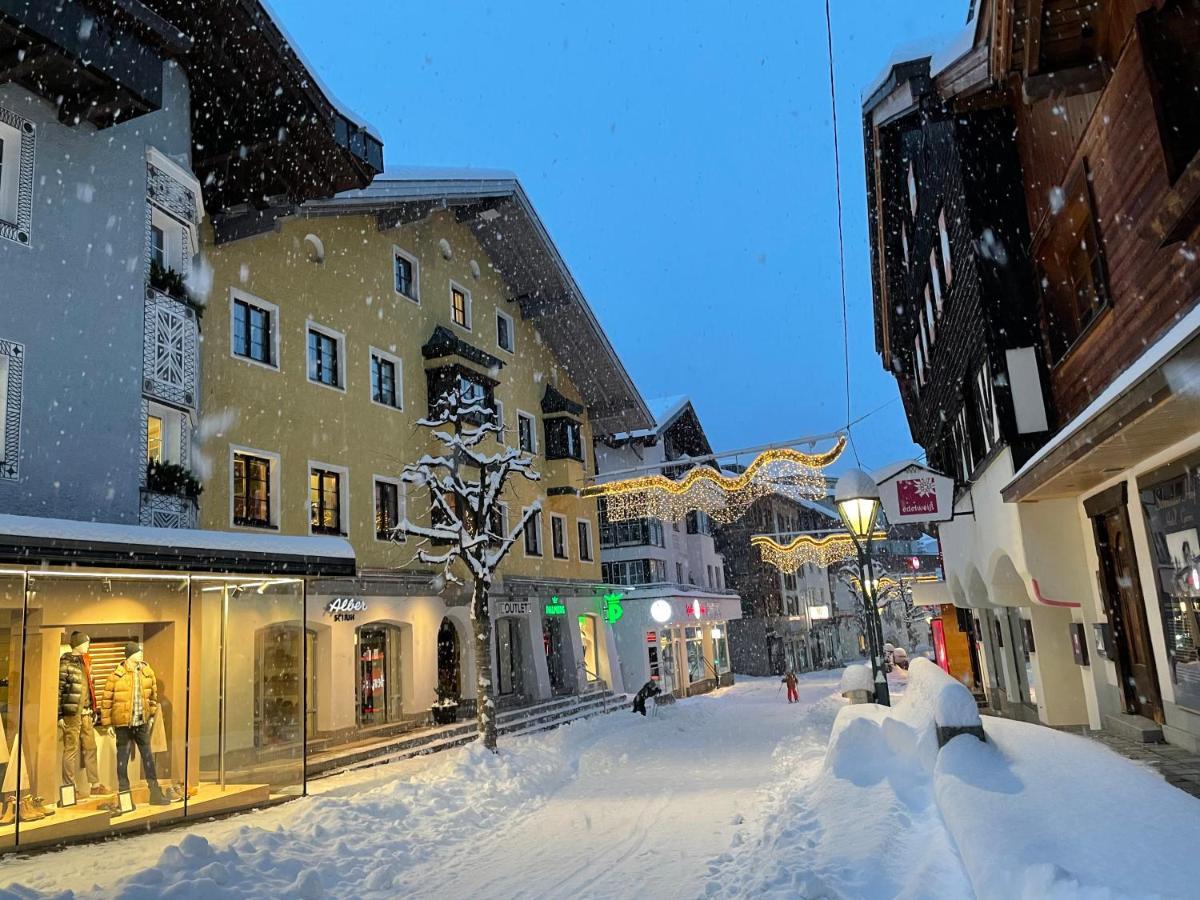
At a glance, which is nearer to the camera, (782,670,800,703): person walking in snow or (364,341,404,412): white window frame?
(364,341,404,412): white window frame

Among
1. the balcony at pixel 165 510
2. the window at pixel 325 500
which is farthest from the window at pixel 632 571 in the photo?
the balcony at pixel 165 510

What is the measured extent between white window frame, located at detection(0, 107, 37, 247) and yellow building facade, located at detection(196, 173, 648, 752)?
4.83 metres

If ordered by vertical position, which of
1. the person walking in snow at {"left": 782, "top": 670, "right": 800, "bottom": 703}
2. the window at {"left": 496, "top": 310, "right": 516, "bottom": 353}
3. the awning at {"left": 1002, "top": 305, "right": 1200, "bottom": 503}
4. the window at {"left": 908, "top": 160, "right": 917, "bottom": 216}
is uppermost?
the window at {"left": 496, "top": 310, "right": 516, "bottom": 353}

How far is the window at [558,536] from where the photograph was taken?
1155 inches

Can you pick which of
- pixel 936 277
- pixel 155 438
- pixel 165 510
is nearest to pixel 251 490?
pixel 155 438

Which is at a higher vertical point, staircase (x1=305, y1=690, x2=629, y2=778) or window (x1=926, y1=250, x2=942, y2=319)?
window (x1=926, y1=250, x2=942, y2=319)

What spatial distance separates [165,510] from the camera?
1316cm

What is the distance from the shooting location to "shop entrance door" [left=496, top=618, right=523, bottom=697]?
25609mm

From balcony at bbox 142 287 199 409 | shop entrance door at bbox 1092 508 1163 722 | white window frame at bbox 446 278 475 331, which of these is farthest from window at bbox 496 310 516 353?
shop entrance door at bbox 1092 508 1163 722

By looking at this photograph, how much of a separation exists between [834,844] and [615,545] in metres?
32.5

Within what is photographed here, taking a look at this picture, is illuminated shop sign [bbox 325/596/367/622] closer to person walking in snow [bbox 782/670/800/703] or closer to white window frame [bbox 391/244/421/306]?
white window frame [bbox 391/244/421/306]

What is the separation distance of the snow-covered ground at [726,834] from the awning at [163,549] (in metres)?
3.15

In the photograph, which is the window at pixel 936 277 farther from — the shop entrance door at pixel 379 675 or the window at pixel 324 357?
the shop entrance door at pixel 379 675

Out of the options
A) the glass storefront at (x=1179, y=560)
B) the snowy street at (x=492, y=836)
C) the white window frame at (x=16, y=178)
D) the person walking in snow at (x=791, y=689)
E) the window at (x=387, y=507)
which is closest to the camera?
the glass storefront at (x=1179, y=560)
